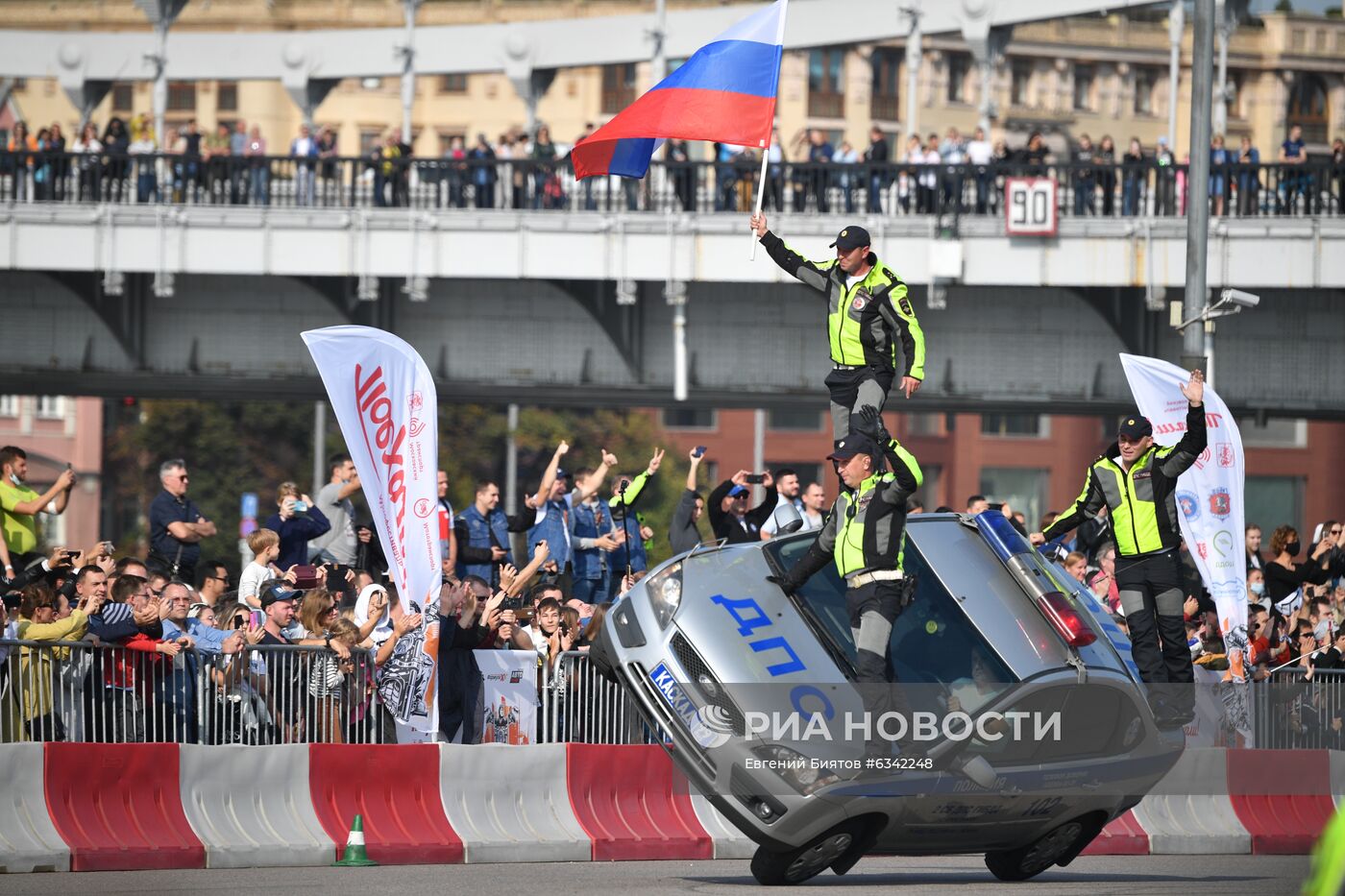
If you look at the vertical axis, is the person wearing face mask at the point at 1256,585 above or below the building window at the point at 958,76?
below

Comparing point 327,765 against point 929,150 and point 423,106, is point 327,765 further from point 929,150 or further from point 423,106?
point 423,106

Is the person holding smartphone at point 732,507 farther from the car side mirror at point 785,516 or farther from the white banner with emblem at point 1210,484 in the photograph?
the white banner with emblem at point 1210,484

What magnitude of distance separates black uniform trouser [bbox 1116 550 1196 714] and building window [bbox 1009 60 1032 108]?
250 ft

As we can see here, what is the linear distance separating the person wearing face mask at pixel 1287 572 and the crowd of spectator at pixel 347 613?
0.07 ft

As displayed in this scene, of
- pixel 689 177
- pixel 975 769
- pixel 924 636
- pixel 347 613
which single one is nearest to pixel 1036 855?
pixel 975 769

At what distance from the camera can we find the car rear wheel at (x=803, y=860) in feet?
32.5

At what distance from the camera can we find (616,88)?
82.7m

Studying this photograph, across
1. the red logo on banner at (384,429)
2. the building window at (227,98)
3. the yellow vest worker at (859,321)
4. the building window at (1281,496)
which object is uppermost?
the building window at (227,98)

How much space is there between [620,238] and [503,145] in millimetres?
2791

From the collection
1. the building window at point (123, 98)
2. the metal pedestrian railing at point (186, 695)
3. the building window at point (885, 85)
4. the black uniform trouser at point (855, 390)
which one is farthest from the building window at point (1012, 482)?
the metal pedestrian railing at point (186, 695)

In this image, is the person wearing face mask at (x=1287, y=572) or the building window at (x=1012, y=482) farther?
the building window at (x=1012, y=482)

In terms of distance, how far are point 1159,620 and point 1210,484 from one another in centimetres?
427

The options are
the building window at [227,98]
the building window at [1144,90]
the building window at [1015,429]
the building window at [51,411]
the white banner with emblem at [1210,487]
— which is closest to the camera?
the white banner with emblem at [1210,487]

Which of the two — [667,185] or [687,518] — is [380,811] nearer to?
[687,518]
